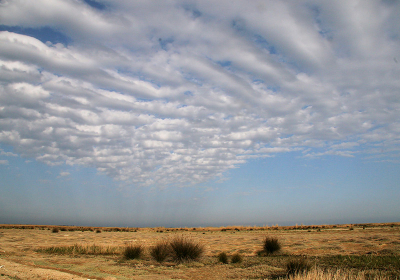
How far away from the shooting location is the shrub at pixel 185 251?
16.0m

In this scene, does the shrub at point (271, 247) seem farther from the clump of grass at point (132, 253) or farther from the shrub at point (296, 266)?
A: the clump of grass at point (132, 253)

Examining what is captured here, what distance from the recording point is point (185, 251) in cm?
1609

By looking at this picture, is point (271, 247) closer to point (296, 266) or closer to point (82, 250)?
point (296, 266)

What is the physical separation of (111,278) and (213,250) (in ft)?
38.4

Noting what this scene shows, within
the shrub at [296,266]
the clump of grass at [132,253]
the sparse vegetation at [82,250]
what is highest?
the shrub at [296,266]

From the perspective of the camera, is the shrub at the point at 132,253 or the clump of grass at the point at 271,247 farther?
the clump of grass at the point at 271,247

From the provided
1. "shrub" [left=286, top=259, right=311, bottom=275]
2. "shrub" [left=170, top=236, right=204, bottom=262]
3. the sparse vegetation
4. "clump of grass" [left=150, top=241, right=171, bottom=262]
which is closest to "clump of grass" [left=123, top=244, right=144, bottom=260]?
"clump of grass" [left=150, top=241, right=171, bottom=262]

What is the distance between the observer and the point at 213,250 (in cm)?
2100

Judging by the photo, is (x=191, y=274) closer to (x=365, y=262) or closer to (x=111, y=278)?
(x=111, y=278)

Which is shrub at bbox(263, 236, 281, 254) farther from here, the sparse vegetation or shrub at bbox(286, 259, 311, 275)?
the sparse vegetation

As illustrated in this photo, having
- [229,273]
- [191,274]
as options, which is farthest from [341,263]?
[191,274]

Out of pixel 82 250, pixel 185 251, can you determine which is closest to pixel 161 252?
pixel 185 251

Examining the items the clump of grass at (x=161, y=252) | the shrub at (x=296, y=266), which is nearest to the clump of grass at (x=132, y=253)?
the clump of grass at (x=161, y=252)

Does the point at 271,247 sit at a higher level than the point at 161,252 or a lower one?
lower
